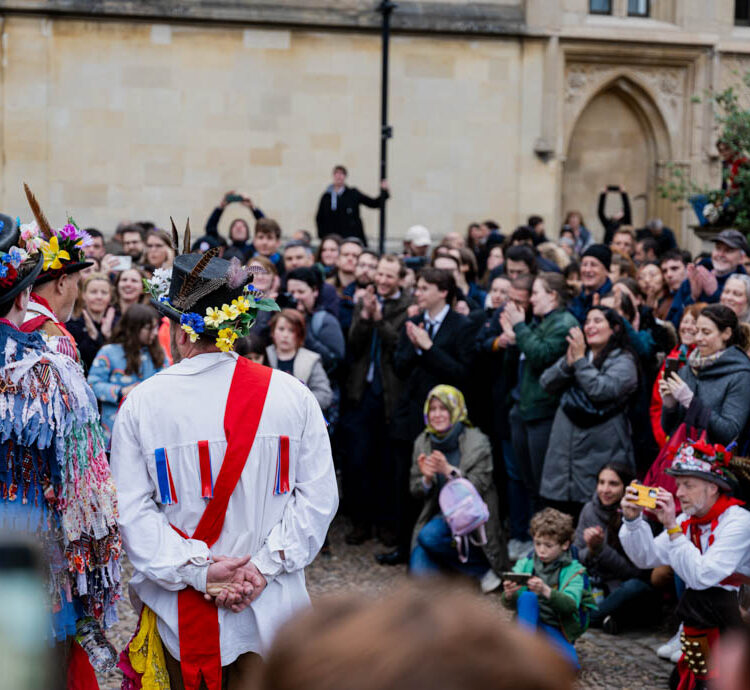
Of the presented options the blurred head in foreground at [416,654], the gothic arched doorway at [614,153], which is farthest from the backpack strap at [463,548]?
the gothic arched doorway at [614,153]

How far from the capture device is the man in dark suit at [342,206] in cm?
1503

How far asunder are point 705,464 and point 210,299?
112 inches

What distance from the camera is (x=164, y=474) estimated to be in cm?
393

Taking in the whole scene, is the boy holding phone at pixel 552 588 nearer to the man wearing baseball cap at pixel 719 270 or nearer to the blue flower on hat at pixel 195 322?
the man wearing baseball cap at pixel 719 270

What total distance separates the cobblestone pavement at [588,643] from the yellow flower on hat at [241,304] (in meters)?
1.63

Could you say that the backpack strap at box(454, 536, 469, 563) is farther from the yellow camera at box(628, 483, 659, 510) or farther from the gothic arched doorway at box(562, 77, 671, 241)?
the gothic arched doorway at box(562, 77, 671, 241)

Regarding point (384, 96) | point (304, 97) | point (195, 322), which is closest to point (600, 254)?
point (195, 322)

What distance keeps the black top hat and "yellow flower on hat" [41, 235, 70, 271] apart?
690 millimetres

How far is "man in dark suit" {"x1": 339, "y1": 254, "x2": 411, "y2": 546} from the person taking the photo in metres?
9.00

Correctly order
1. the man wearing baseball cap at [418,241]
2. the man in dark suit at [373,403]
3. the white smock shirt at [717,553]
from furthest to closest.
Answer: the man wearing baseball cap at [418,241]
the man in dark suit at [373,403]
the white smock shirt at [717,553]

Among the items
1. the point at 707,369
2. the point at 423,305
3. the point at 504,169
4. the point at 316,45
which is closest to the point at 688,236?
the point at 504,169

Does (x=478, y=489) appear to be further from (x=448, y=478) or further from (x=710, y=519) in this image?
(x=710, y=519)

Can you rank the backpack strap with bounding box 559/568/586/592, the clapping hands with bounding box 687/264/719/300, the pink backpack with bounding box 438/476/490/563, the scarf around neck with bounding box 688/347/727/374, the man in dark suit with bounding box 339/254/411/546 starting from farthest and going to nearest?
the man in dark suit with bounding box 339/254/411/546
the clapping hands with bounding box 687/264/719/300
the pink backpack with bounding box 438/476/490/563
the scarf around neck with bounding box 688/347/727/374
the backpack strap with bounding box 559/568/586/592

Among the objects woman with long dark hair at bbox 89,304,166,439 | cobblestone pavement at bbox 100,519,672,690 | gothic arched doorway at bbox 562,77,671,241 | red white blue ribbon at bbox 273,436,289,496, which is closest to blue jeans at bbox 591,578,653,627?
cobblestone pavement at bbox 100,519,672,690
